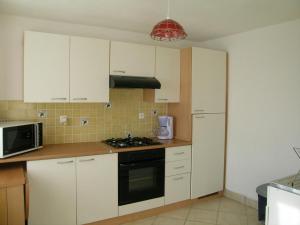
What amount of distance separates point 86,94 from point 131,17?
980 mm

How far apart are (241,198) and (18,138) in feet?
9.38

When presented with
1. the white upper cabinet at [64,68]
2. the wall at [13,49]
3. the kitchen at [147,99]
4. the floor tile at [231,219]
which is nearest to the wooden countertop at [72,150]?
the kitchen at [147,99]

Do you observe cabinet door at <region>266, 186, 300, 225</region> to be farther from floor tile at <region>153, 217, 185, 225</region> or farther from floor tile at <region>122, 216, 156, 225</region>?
floor tile at <region>122, 216, 156, 225</region>

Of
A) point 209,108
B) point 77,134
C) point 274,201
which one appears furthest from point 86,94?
point 274,201

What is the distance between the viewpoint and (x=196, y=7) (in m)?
2.47

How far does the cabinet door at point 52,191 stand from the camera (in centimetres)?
247

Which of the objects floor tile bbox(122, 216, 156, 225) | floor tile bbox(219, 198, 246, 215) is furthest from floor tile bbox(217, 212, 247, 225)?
floor tile bbox(122, 216, 156, 225)

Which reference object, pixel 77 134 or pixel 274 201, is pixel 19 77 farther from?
pixel 274 201

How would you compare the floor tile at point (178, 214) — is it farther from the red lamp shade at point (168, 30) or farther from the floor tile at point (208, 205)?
the red lamp shade at point (168, 30)

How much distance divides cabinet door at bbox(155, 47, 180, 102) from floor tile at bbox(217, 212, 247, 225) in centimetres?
156

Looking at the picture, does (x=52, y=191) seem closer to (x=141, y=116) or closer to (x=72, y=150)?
(x=72, y=150)

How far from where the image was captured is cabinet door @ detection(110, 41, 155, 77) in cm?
303

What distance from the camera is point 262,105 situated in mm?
3225

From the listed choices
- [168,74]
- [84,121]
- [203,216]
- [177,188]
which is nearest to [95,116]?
[84,121]
